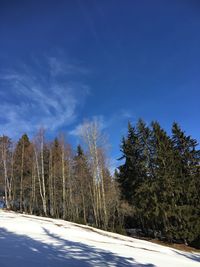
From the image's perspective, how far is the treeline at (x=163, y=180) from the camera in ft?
59.4

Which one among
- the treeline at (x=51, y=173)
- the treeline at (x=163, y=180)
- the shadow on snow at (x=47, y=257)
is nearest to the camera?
the shadow on snow at (x=47, y=257)

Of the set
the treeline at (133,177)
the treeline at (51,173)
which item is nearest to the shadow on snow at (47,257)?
the treeline at (133,177)

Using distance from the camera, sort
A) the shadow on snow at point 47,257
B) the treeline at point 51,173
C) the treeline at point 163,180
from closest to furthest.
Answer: the shadow on snow at point 47,257, the treeline at point 163,180, the treeline at point 51,173

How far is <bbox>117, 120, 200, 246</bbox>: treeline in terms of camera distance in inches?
713

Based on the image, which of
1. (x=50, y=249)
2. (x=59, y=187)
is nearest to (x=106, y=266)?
(x=50, y=249)

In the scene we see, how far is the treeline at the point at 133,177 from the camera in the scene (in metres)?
18.7

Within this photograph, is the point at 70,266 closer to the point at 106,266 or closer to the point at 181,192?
the point at 106,266

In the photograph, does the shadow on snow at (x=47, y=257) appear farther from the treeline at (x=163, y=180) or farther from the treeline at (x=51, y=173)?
the treeline at (x=51, y=173)

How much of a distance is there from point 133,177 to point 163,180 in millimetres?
3749

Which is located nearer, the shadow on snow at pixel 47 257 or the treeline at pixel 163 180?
the shadow on snow at pixel 47 257

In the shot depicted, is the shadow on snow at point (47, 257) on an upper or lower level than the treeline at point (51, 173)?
lower

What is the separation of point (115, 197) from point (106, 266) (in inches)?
921

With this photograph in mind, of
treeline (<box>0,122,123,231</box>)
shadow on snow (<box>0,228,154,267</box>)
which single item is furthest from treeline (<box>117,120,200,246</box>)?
shadow on snow (<box>0,228,154,267</box>)

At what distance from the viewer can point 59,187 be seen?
1086 inches
